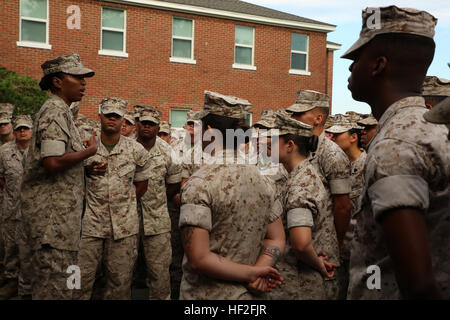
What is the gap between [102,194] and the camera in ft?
17.5

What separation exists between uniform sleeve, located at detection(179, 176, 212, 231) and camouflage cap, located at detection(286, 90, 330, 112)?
2870 mm

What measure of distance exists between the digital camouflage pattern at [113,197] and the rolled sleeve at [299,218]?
2432 millimetres

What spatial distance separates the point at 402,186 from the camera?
169 centimetres

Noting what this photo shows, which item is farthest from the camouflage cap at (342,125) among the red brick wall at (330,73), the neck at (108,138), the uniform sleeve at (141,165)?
the red brick wall at (330,73)

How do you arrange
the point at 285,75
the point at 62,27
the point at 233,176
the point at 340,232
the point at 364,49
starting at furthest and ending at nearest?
the point at 285,75 < the point at 62,27 < the point at 340,232 < the point at 233,176 < the point at 364,49

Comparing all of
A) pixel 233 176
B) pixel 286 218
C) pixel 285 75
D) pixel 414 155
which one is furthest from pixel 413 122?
pixel 285 75

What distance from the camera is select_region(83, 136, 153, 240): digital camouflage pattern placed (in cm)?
528

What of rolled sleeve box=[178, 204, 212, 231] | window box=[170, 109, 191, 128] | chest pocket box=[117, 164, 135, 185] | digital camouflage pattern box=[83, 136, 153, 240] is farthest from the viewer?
window box=[170, 109, 191, 128]

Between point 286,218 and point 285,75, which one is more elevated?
point 285,75

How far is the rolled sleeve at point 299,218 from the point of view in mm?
3457

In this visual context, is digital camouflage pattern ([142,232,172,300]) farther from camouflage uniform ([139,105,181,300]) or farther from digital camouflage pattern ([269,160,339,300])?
digital camouflage pattern ([269,160,339,300])

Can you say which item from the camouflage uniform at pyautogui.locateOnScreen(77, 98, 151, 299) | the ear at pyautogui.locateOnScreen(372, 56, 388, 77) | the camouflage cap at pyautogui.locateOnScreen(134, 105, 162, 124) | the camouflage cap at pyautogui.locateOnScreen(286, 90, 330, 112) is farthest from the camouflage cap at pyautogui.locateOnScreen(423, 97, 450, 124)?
the camouflage cap at pyautogui.locateOnScreen(134, 105, 162, 124)

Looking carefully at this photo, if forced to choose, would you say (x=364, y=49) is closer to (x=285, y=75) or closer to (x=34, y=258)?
(x=34, y=258)

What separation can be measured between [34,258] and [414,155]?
11.0 feet
